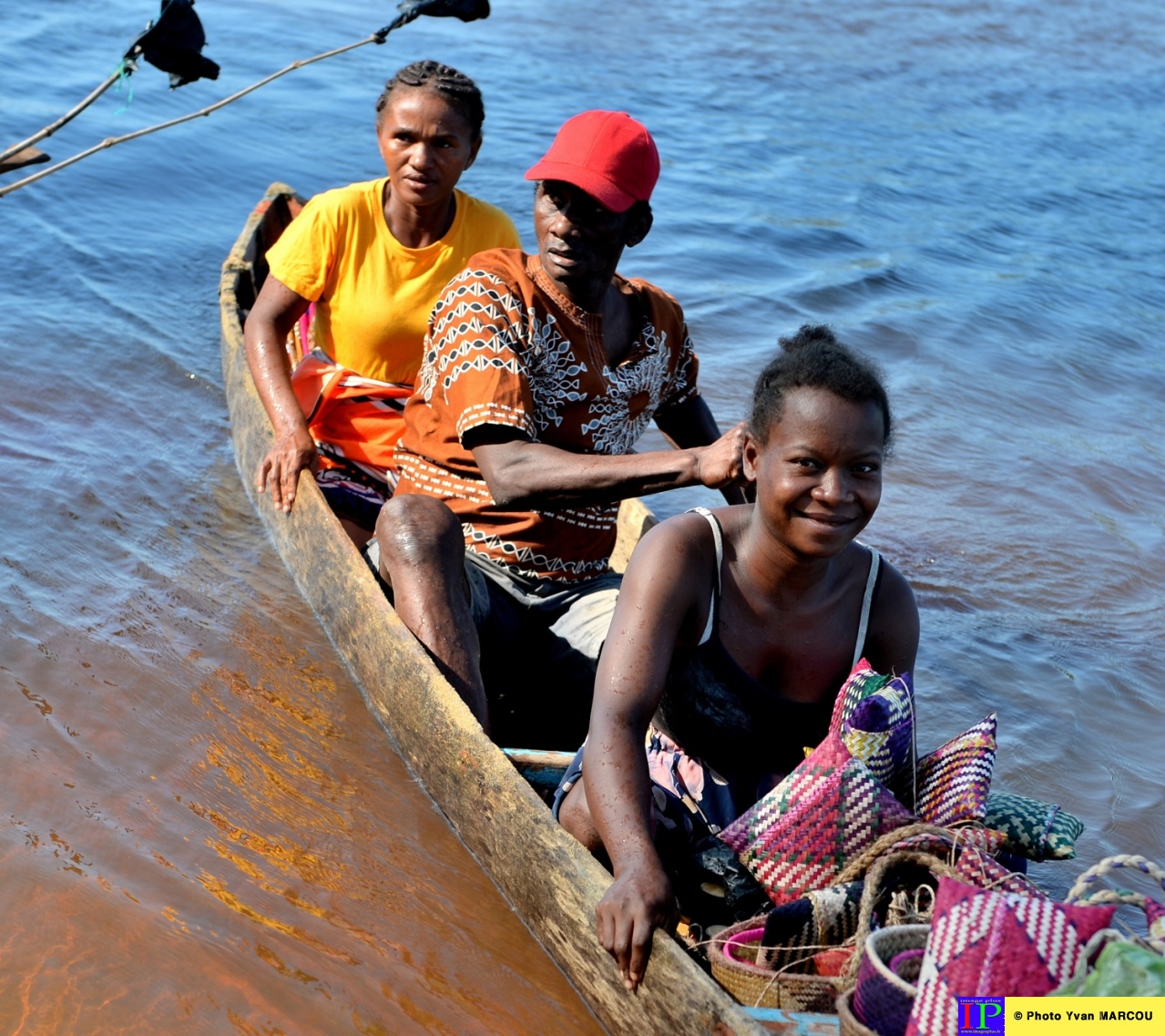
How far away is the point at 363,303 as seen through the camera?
12.9 feet

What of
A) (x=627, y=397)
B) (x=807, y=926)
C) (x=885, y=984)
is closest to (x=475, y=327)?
(x=627, y=397)

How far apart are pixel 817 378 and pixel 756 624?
48 cm

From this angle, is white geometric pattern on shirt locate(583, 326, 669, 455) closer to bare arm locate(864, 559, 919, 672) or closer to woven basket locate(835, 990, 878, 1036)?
bare arm locate(864, 559, 919, 672)

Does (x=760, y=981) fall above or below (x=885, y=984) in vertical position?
below

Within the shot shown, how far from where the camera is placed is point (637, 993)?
2277mm

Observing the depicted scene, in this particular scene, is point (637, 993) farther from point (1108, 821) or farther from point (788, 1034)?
point (1108, 821)

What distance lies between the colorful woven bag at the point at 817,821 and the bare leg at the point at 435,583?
88cm

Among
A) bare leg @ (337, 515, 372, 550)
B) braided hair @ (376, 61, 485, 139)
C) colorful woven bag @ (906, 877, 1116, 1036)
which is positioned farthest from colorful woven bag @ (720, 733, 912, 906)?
braided hair @ (376, 61, 485, 139)

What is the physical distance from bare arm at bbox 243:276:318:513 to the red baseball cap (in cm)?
125

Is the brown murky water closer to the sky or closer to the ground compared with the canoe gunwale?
closer to the ground

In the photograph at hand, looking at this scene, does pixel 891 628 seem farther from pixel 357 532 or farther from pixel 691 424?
pixel 357 532

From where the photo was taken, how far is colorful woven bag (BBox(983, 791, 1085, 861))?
2.29 meters

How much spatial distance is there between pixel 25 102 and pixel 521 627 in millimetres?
7643

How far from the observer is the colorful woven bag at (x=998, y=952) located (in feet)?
5.72
